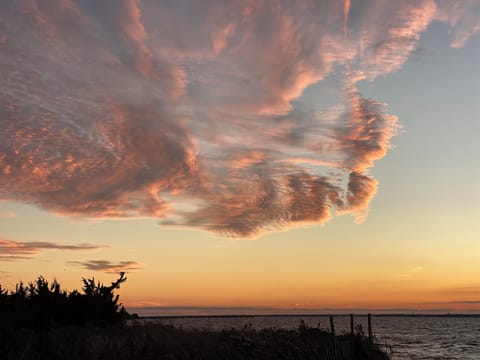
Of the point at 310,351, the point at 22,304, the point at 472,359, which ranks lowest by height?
the point at 472,359

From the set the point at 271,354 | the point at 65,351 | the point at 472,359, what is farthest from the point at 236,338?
the point at 472,359

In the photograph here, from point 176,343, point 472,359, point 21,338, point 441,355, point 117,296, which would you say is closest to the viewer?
point 21,338

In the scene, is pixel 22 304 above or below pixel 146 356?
above

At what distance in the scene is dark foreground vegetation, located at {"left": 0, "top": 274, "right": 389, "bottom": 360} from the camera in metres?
17.6

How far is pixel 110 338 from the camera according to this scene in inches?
822

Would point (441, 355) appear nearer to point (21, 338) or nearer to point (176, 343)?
point (176, 343)

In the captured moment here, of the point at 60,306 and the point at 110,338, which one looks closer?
the point at 110,338

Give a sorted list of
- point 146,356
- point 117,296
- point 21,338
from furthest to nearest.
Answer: point 117,296 < point 21,338 < point 146,356

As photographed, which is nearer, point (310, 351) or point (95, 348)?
point (95, 348)

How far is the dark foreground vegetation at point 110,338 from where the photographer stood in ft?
57.8

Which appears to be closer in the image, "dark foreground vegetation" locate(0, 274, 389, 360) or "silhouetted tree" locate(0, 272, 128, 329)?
"dark foreground vegetation" locate(0, 274, 389, 360)

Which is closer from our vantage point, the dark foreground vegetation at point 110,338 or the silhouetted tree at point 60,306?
the dark foreground vegetation at point 110,338

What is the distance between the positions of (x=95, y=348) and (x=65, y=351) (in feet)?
3.36

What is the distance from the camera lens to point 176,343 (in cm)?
2181
